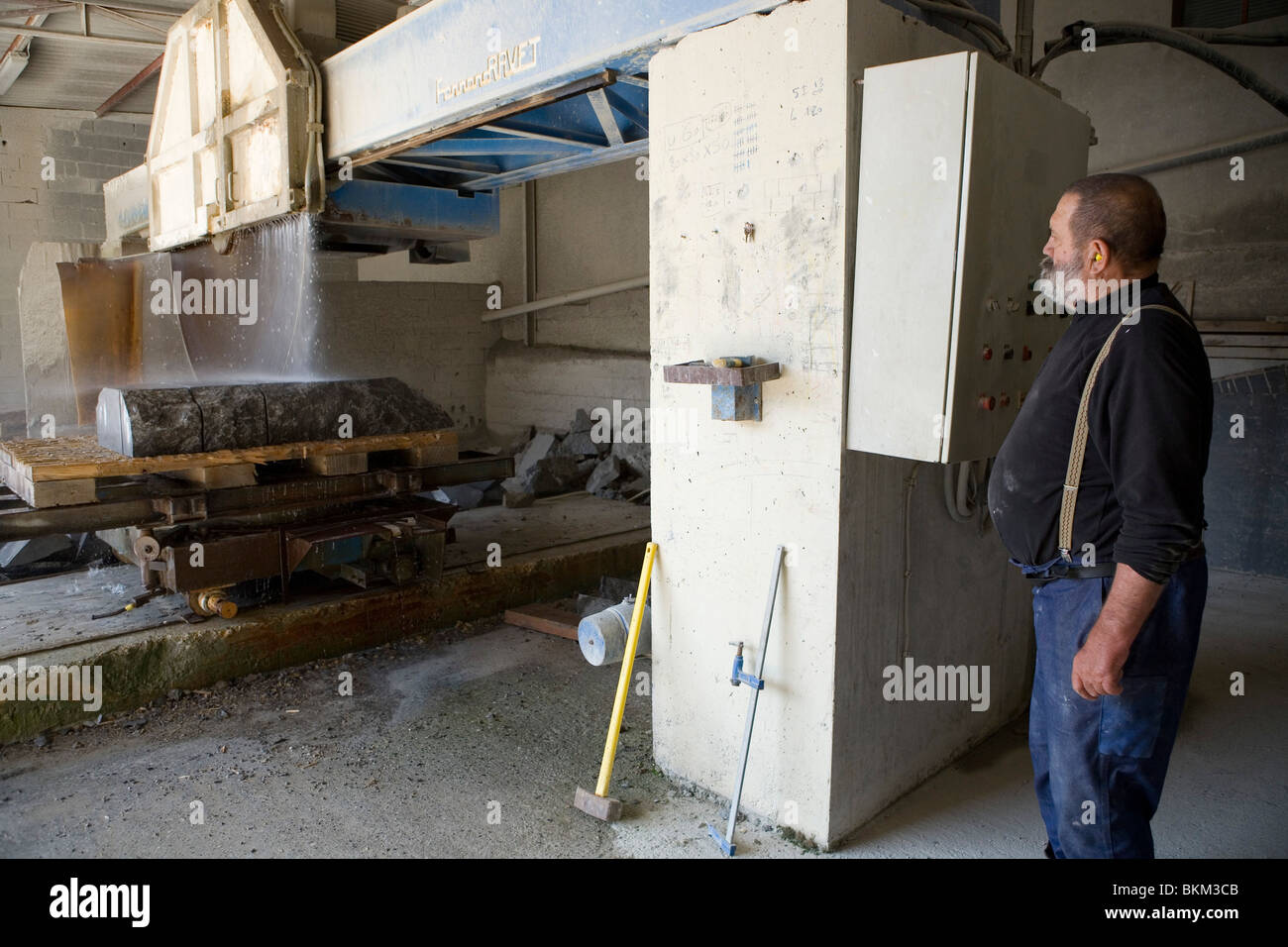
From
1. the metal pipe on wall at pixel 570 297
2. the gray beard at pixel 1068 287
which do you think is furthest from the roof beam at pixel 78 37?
the gray beard at pixel 1068 287

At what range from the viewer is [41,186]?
943 centimetres

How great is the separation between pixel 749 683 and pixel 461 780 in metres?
1.16

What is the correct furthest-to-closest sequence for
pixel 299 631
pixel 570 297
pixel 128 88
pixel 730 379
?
pixel 128 88 < pixel 570 297 < pixel 299 631 < pixel 730 379

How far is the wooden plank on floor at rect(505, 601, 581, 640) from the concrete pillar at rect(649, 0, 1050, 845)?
60.0 inches

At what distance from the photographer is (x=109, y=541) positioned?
4469mm

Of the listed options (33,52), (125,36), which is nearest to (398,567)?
(125,36)

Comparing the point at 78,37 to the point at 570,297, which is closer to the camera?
the point at 78,37

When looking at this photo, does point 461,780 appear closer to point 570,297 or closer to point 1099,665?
point 1099,665

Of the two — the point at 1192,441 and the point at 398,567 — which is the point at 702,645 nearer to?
the point at 1192,441

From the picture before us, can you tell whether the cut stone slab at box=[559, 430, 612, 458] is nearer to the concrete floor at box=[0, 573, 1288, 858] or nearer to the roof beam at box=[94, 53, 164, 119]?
the concrete floor at box=[0, 573, 1288, 858]

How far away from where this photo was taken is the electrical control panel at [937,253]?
7.04 ft

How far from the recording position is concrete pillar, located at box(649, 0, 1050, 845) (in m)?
2.36

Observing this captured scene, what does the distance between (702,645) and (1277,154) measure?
176 inches

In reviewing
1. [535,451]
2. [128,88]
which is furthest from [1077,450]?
[128,88]
